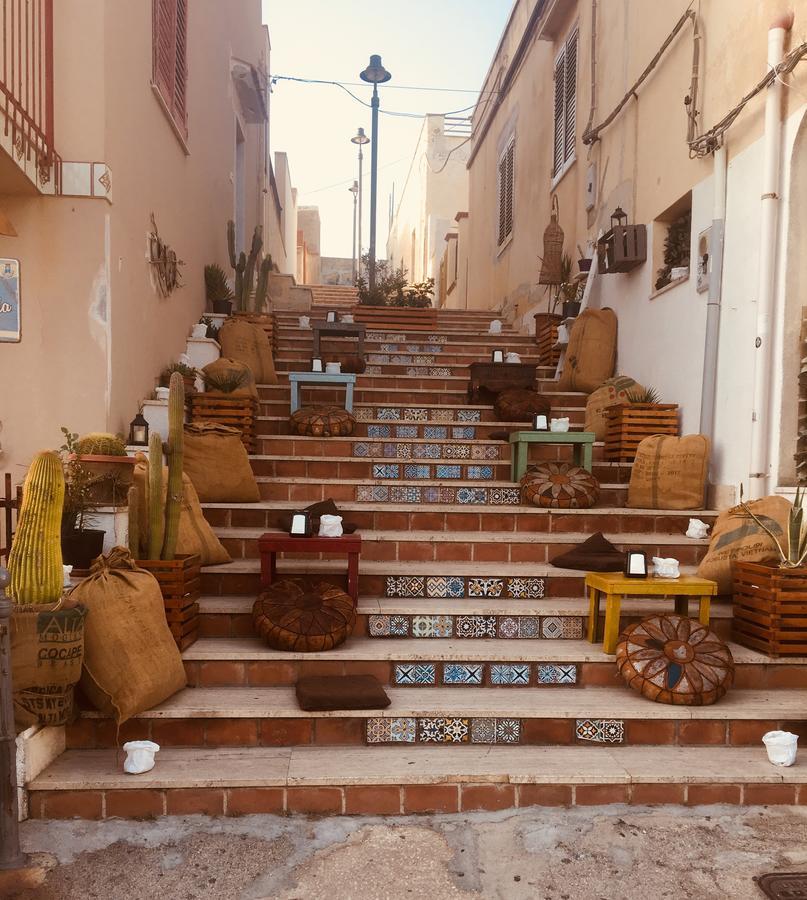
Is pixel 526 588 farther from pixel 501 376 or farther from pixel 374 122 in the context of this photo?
pixel 374 122

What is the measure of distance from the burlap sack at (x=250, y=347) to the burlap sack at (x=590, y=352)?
2.67 meters

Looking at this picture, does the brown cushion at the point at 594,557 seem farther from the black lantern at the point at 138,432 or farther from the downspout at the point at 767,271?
the black lantern at the point at 138,432

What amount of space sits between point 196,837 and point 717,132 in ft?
16.3

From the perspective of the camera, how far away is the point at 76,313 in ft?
14.8

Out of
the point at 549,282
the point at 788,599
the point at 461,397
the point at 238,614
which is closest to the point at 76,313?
the point at 238,614

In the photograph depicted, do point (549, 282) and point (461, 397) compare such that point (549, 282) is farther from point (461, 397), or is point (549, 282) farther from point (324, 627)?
point (324, 627)

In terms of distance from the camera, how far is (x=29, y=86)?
4.16 m

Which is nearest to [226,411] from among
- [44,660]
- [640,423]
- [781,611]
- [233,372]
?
[233,372]

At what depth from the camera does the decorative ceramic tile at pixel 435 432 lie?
610cm

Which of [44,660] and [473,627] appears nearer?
[44,660]

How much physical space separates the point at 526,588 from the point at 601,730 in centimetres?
105

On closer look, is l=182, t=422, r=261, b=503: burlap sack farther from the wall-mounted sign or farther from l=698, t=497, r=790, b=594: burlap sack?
l=698, t=497, r=790, b=594: burlap sack

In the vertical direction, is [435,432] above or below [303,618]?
above

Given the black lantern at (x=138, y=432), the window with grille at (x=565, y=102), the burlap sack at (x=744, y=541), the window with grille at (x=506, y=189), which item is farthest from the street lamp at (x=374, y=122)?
the burlap sack at (x=744, y=541)
